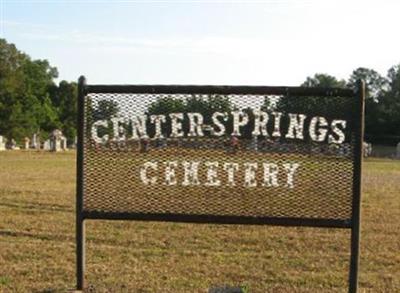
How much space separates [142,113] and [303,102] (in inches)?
57.2

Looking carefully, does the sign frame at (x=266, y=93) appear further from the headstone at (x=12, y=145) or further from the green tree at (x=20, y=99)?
the green tree at (x=20, y=99)

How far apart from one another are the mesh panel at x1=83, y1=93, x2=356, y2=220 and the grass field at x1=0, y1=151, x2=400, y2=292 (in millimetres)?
1005

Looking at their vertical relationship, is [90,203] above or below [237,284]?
above

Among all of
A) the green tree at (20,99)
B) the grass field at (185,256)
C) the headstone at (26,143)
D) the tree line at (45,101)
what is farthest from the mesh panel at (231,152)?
the green tree at (20,99)

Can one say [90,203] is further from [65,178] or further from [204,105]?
[65,178]

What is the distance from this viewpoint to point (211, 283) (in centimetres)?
718

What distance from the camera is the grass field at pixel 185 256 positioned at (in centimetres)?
715

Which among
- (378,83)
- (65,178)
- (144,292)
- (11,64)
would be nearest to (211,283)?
(144,292)

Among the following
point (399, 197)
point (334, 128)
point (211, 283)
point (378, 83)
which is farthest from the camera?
point (378, 83)

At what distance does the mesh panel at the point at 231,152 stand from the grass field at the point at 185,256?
3.30ft

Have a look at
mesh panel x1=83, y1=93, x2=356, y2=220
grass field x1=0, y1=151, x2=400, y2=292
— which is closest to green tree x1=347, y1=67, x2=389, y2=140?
grass field x1=0, y1=151, x2=400, y2=292

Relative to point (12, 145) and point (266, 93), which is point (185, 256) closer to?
point (266, 93)

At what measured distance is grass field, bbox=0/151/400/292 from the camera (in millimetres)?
7148

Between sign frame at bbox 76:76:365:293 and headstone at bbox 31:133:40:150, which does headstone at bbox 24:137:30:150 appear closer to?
headstone at bbox 31:133:40:150
